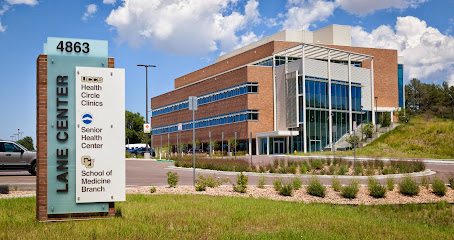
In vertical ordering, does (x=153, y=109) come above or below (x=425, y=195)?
above

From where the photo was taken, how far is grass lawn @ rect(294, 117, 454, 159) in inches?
1671

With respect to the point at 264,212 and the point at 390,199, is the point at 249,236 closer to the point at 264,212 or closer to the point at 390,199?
the point at 264,212

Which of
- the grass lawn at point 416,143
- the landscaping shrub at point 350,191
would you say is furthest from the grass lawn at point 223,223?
the grass lawn at point 416,143

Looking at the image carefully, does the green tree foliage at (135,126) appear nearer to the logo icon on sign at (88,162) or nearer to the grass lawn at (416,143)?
the grass lawn at (416,143)

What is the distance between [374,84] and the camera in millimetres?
74938

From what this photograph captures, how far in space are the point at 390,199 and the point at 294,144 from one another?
4594 cm

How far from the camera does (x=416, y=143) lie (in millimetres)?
46969

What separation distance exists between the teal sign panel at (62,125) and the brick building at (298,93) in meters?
47.5

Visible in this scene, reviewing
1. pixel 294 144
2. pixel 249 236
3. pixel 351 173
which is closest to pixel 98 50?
pixel 249 236

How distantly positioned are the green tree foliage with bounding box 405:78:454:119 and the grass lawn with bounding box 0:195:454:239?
276 feet

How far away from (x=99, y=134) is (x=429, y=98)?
9935 centimetres

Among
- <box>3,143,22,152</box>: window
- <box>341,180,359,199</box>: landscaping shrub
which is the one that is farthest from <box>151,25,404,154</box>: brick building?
<box>341,180,359,199</box>: landscaping shrub

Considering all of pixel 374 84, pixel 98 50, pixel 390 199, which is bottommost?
pixel 390 199

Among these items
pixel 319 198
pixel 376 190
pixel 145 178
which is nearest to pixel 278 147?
pixel 145 178
